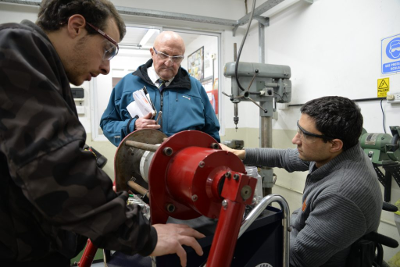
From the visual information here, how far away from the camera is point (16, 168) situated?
0.52 m

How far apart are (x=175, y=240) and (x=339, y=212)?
709 millimetres

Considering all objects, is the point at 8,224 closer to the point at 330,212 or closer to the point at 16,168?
the point at 16,168

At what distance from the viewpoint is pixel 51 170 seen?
20.7 inches

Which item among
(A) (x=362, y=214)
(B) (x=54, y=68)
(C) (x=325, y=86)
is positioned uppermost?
(C) (x=325, y=86)

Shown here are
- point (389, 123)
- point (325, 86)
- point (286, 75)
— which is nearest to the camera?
point (389, 123)

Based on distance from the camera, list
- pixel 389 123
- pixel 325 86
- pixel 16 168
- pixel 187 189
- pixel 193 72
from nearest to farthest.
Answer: pixel 16 168, pixel 187 189, pixel 389 123, pixel 325 86, pixel 193 72

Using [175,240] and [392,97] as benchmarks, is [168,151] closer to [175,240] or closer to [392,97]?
[175,240]

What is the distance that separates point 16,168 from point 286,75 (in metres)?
2.44

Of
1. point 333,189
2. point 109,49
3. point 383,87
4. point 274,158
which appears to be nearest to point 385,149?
point 383,87

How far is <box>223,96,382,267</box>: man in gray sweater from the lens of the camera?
105 cm

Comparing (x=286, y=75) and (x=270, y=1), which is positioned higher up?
(x=270, y=1)

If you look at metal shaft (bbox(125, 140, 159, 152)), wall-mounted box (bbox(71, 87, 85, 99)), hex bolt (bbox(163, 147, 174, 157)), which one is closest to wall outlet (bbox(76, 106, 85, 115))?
wall-mounted box (bbox(71, 87, 85, 99))

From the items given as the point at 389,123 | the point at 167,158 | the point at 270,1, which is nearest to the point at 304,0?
the point at 270,1

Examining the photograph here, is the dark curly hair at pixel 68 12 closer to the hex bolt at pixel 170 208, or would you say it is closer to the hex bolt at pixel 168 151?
the hex bolt at pixel 168 151
